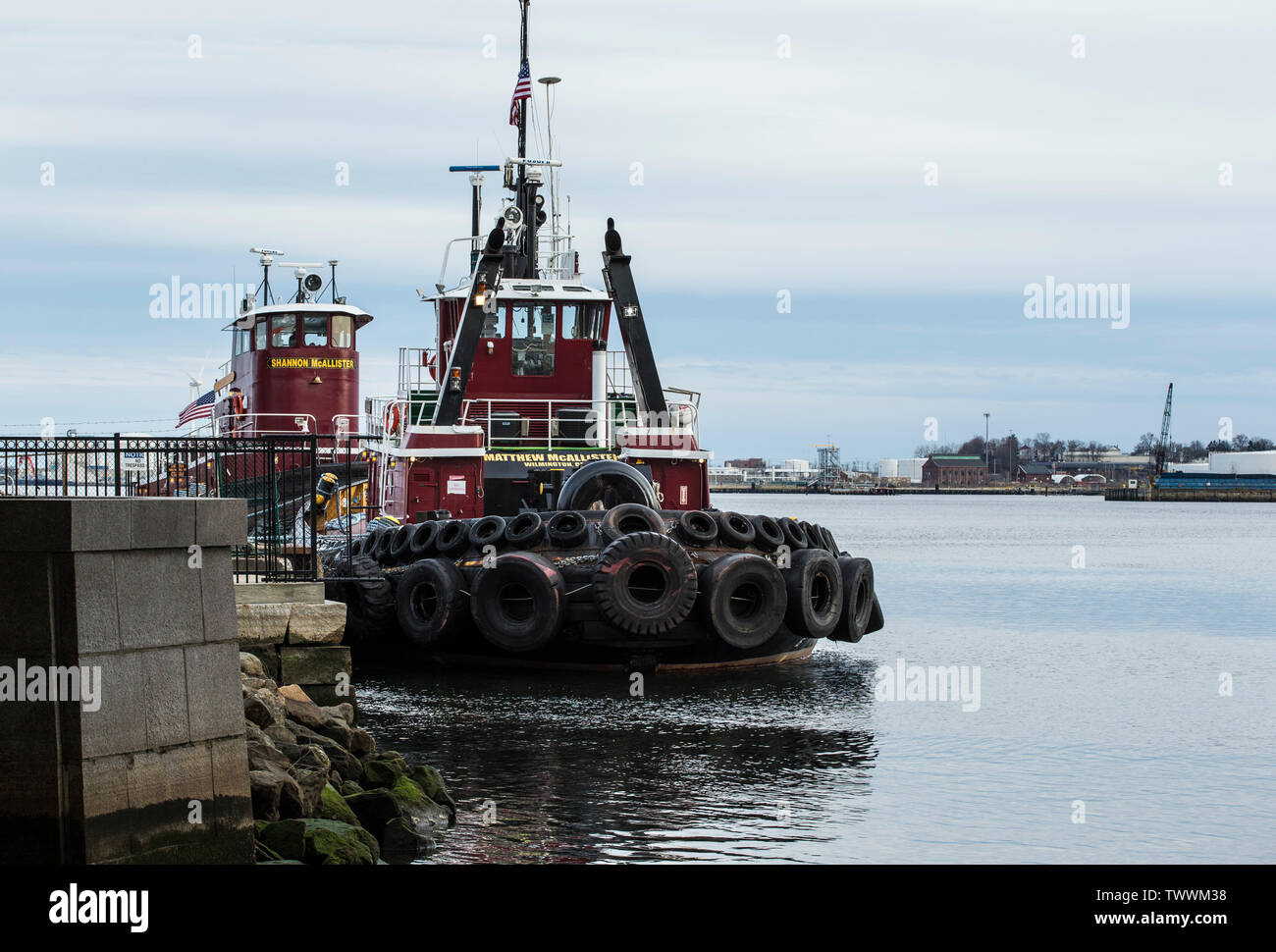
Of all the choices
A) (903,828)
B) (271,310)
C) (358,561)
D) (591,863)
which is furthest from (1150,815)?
(271,310)

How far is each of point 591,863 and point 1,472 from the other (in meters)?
6.65

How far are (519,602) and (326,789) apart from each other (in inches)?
359

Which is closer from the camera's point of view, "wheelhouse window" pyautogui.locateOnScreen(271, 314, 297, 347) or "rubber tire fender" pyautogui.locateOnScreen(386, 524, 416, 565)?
"rubber tire fender" pyautogui.locateOnScreen(386, 524, 416, 565)

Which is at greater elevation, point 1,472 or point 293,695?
point 1,472

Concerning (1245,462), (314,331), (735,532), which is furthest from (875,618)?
(1245,462)

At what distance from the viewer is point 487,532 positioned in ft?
66.4

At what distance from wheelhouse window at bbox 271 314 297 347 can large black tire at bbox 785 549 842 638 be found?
20.0m

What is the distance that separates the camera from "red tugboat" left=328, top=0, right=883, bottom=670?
1922 centimetres

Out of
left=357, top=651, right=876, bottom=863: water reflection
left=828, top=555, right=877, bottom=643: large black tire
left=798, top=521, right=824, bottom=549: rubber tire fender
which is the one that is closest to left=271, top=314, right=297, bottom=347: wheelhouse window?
left=357, top=651, right=876, bottom=863: water reflection

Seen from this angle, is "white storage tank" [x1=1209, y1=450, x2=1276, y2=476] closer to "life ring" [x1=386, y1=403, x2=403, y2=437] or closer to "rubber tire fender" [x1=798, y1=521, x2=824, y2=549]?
"life ring" [x1=386, y1=403, x2=403, y2=437]
